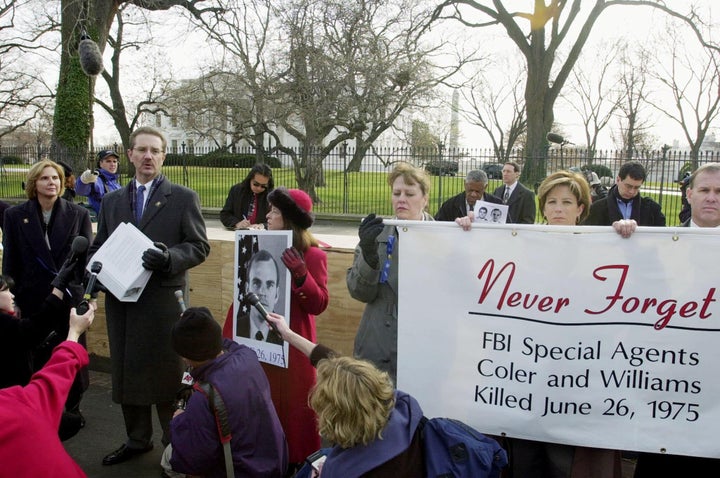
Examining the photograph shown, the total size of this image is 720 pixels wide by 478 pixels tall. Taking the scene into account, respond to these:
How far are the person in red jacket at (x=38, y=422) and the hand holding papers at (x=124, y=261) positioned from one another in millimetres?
897

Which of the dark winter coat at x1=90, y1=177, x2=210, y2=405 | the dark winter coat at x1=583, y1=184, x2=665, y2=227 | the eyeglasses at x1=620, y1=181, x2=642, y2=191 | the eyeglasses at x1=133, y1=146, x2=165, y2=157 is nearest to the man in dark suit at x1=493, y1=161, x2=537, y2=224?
the dark winter coat at x1=583, y1=184, x2=665, y2=227

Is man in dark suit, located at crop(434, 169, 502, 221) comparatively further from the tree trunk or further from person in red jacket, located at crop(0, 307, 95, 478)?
the tree trunk

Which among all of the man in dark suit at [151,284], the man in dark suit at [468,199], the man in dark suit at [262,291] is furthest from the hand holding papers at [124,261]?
the man in dark suit at [468,199]

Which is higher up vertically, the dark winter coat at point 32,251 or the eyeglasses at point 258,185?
the eyeglasses at point 258,185

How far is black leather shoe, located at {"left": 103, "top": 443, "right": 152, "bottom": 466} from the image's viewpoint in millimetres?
3762

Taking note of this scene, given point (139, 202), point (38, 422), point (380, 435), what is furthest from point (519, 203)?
point (38, 422)

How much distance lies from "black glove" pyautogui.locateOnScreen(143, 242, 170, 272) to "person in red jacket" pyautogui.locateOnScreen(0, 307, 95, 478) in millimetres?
869

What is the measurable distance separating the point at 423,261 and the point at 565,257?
63cm

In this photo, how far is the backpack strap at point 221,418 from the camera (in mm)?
2506

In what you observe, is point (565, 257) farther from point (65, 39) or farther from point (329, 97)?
point (65, 39)

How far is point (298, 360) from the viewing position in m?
3.26

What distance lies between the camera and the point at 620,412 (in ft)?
8.24

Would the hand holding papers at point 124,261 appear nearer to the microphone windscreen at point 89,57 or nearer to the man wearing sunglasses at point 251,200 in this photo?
the man wearing sunglasses at point 251,200

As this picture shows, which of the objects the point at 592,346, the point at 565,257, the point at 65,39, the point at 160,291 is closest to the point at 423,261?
the point at 565,257
